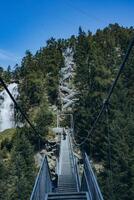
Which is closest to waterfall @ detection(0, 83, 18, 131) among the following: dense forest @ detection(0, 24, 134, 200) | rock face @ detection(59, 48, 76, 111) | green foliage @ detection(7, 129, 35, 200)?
dense forest @ detection(0, 24, 134, 200)

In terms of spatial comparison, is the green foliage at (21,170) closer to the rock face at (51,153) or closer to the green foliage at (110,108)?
the rock face at (51,153)

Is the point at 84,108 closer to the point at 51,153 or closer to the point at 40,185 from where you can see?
the point at 51,153

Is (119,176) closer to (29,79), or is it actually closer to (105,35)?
(29,79)

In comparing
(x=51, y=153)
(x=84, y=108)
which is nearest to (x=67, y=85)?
(x=84, y=108)

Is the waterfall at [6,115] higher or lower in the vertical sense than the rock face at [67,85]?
lower

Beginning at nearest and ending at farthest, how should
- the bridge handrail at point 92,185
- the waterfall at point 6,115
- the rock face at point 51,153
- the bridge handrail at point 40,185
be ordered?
the bridge handrail at point 92,185 → the bridge handrail at point 40,185 → the rock face at point 51,153 → the waterfall at point 6,115

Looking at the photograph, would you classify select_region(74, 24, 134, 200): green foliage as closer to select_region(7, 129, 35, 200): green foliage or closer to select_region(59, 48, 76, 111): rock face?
select_region(59, 48, 76, 111): rock face

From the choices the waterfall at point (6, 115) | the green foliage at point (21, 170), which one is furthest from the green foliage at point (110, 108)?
the waterfall at point (6, 115)

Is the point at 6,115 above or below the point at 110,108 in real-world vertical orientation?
above

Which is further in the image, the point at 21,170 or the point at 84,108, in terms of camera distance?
the point at 84,108
